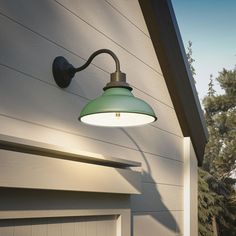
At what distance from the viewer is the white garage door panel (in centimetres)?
157

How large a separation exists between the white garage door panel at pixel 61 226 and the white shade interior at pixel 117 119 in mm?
485

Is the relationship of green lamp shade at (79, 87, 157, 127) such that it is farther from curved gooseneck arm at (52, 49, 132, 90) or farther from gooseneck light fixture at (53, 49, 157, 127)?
curved gooseneck arm at (52, 49, 132, 90)

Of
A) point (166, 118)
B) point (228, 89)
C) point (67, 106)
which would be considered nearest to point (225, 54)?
point (228, 89)

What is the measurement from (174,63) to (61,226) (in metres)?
1.75

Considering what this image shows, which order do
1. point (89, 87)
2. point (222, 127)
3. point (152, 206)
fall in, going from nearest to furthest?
point (89, 87) → point (152, 206) → point (222, 127)

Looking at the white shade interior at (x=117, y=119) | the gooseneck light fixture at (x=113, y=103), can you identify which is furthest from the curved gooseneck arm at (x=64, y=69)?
the white shade interior at (x=117, y=119)

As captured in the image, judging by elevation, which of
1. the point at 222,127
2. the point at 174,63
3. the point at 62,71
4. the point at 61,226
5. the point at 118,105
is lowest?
the point at 61,226

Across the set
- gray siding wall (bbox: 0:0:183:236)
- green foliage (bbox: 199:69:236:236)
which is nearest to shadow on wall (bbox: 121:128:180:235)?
gray siding wall (bbox: 0:0:183:236)

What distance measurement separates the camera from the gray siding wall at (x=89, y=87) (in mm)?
1701

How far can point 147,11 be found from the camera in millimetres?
2986

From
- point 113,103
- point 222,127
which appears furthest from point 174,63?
point 222,127

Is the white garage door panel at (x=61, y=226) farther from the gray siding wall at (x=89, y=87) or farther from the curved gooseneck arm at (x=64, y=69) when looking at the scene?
the curved gooseneck arm at (x=64, y=69)

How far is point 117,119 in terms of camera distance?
1948 mm

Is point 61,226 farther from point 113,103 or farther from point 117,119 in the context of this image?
point 113,103
